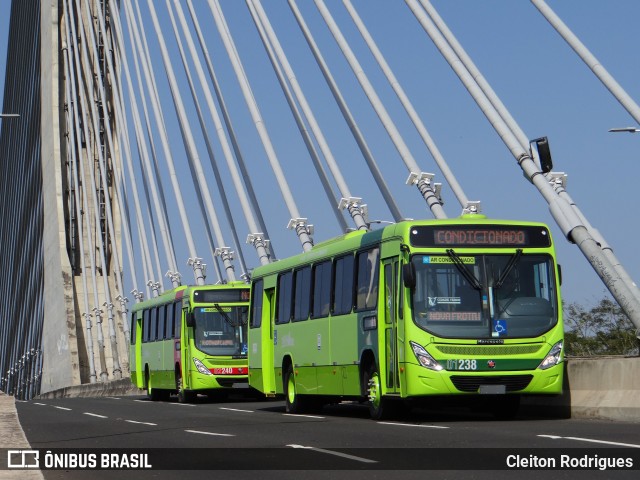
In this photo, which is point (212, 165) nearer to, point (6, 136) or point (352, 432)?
point (352, 432)

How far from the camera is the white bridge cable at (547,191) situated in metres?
15.3

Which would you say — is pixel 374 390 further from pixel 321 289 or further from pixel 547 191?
pixel 547 191

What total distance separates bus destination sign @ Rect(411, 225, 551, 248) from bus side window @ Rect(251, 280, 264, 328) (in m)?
6.90

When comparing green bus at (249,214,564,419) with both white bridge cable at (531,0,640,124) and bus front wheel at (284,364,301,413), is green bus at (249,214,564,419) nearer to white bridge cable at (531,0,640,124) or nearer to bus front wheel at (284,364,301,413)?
white bridge cable at (531,0,640,124)

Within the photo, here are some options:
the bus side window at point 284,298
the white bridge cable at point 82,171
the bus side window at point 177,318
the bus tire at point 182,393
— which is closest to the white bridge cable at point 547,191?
the bus side window at point 284,298

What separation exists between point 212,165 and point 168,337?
5.06 m

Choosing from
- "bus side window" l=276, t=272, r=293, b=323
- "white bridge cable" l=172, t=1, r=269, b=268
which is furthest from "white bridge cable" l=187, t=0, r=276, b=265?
"bus side window" l=276, t=272, r=293, b=323

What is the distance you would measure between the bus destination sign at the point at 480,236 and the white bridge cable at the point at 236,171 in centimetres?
1355

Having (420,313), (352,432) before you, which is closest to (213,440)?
(352,432)

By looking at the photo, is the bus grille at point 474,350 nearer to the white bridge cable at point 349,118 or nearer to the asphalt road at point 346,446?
the asphalt road at point 346,446

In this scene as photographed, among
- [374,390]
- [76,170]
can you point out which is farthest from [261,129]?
[76,170]

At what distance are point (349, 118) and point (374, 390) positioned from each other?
9084mm

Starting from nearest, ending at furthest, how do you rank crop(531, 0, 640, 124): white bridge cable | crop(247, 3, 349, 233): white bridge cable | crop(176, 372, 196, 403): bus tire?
crop(531, 0, 640, 124): white bridge cable < crop(247, 3, 349, 233): white bridge cable < crop(176, 372, 196, 403): bus tire

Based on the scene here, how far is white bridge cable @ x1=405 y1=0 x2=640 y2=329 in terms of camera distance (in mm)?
15258
